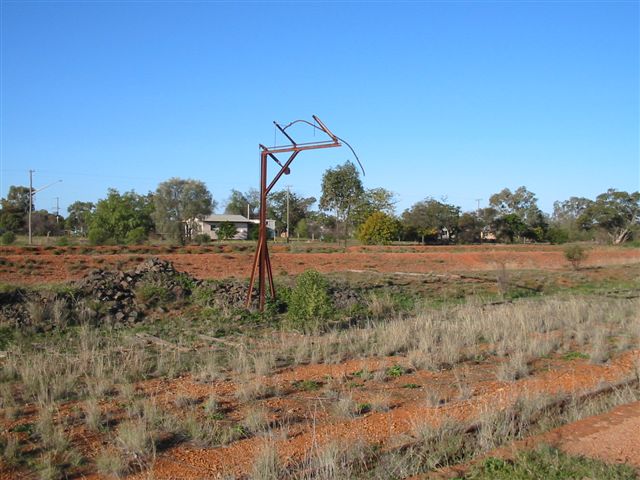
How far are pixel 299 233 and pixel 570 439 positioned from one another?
80387 mm

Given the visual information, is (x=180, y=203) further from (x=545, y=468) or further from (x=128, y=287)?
(x=545, y=468)

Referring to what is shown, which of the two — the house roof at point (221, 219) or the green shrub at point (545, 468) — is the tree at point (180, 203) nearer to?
the house roof at point (221, 219)

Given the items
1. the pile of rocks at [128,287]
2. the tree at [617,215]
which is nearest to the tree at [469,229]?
the tree at [617,215]

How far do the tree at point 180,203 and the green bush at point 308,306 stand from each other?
64.8 metres

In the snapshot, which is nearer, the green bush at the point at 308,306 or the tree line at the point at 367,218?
the green bush at the point at 308,306

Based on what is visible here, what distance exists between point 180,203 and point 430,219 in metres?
34.5

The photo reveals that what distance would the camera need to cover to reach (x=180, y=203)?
84750mm

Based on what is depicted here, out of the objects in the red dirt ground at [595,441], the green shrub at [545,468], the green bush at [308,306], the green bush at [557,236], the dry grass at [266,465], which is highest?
the green bush at [557,236]

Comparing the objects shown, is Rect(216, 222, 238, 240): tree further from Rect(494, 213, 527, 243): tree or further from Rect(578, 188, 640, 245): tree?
Rect(578, 188, 640, 245): tree

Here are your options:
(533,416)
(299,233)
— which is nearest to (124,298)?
(533,416)

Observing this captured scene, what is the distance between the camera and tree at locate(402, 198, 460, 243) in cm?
7744

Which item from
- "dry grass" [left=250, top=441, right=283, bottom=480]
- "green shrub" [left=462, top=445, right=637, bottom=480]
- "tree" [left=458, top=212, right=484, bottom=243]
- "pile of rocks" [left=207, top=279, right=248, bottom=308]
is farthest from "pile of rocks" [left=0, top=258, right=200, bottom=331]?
"tree" [left=458, top=212, right=484, bottom=243]

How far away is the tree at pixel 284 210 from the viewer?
101581 millimetres

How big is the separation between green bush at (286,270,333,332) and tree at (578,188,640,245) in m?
74.7
